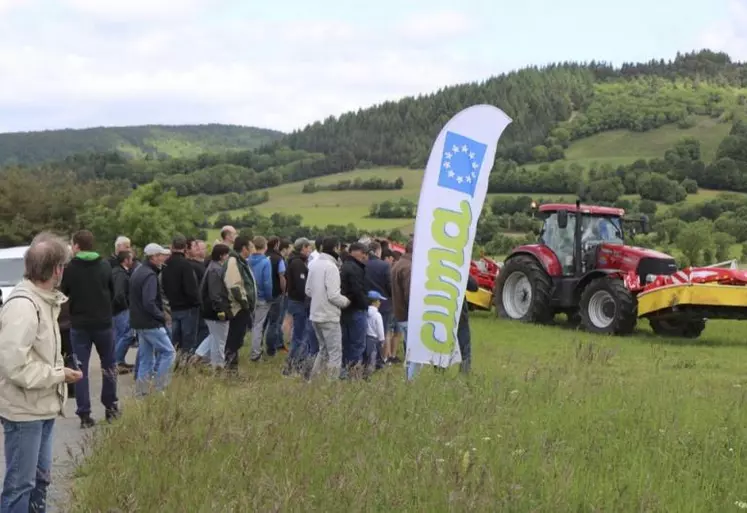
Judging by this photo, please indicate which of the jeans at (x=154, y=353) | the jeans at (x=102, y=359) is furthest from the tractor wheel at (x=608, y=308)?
the jeans at (x=102, y=359)

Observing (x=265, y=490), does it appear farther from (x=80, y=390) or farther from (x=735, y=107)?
(x=735, y=107)

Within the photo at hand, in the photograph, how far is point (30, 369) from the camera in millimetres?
4535

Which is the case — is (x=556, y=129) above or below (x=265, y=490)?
above

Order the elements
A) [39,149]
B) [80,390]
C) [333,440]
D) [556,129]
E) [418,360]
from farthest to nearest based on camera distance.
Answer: [39,149]
[556,129]
[418,360]
[80,390]
[333,440]

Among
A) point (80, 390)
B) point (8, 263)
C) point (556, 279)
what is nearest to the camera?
point (80, 390)

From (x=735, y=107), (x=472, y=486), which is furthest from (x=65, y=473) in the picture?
(x=735, y=107)

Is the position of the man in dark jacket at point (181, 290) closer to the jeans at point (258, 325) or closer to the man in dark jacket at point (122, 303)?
the man in dark jacket at point (122, 303)

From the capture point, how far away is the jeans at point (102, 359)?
25.9ft

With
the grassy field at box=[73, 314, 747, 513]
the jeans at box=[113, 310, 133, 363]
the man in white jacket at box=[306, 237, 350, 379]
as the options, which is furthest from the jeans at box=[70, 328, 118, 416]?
the jeans at box=[113, 310, 133, 363]

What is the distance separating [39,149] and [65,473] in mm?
197563

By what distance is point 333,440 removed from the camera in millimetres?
5816

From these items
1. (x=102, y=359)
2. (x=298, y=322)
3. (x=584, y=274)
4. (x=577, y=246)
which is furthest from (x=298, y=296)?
(x=577, y=246)

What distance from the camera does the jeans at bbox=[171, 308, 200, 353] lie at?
34.6 feet

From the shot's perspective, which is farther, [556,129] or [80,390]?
[556,129]
